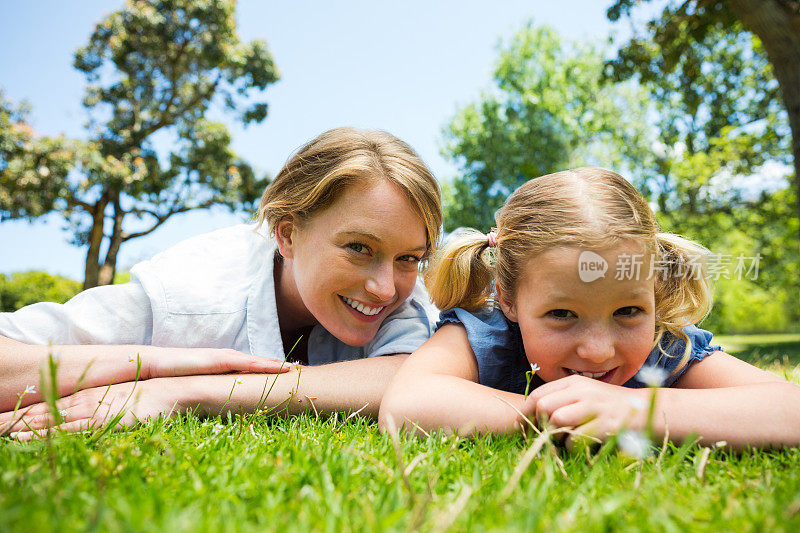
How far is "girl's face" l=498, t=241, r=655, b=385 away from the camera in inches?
82.6

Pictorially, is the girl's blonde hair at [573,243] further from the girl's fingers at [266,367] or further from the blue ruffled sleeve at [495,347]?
the girl's fingers at [266,367]

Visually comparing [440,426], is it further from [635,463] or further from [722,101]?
[722,101]

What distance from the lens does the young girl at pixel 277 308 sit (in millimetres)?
2350

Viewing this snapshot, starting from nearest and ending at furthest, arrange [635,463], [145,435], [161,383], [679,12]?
[635,463], [145,435], [161,383], [679,12]

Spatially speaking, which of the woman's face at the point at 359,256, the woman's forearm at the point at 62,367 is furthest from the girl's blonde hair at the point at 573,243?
the woman's forearm at the point at 62,367

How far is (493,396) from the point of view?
190 centimetres

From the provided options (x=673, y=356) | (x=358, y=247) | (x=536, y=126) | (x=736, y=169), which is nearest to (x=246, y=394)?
(x=358, y=247)

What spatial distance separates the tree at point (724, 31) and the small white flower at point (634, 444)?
772cm

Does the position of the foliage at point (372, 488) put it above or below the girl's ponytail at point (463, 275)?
below

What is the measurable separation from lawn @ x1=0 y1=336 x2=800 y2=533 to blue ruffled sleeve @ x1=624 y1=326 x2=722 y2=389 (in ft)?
2.59

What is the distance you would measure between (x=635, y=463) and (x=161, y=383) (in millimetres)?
1879

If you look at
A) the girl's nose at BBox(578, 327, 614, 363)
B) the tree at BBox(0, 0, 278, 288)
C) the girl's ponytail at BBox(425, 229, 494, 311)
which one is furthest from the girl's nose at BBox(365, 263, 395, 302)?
the tree at BBox(0, 0, 278, 288)

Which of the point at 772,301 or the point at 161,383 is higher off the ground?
the point at 161,383

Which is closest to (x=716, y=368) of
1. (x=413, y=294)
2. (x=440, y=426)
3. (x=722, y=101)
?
(x=440, y=426)
